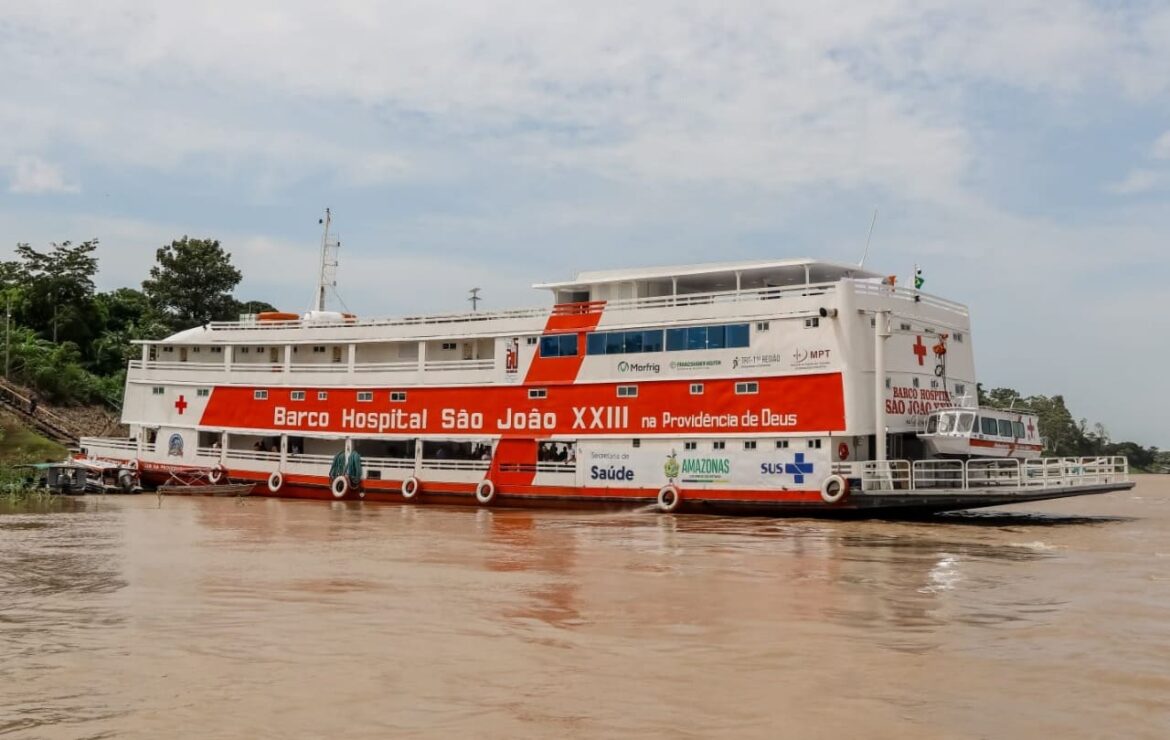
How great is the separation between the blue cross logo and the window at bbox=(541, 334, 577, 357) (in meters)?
6.55

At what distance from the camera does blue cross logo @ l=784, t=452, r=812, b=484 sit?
75.7 feet

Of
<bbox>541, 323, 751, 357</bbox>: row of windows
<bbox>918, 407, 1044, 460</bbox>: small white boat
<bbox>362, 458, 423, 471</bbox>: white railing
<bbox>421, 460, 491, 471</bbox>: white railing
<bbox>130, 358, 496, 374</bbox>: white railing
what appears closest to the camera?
<bbox>918, 407, 1044, 460</bbox>: small white boat

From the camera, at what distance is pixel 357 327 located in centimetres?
3119

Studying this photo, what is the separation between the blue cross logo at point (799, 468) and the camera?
75.7 ft

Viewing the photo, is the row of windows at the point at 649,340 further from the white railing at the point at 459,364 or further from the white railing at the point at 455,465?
the white railing at the point at 455,465

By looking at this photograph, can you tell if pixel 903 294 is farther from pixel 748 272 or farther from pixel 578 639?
pixel 578 639

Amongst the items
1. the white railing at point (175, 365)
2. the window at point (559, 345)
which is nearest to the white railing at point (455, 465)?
the window at point (559, 345)

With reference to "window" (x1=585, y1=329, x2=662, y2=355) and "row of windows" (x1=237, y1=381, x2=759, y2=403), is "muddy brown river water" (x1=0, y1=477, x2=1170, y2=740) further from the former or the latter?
"window" (x1=585, y1=329, x2=662, y2=355)

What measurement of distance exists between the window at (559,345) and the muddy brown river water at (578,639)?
10.2m

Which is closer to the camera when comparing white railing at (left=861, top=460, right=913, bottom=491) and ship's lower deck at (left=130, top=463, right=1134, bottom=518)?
ship's lower deck at (left=130, top=463, right=1134, bottom=518)

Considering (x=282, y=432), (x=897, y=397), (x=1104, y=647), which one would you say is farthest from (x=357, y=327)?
(x=1104, y=647)

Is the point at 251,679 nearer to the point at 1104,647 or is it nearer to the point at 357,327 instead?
the point at 1104,647

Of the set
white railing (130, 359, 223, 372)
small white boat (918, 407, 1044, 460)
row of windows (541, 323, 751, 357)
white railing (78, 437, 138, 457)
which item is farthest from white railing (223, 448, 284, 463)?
small white boat (918, 407, 1044, 460)

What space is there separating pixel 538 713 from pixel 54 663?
3.87 m
